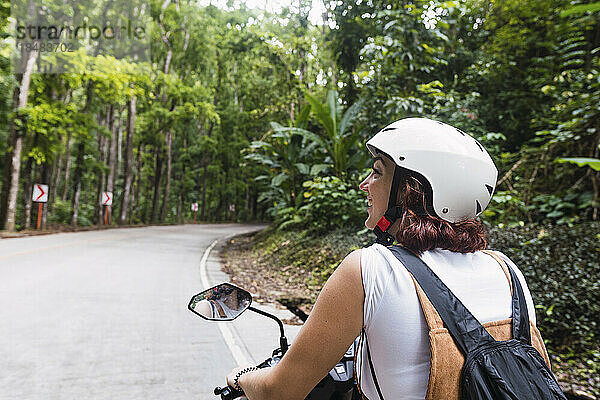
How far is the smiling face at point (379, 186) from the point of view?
170 cm

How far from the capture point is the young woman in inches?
53.9

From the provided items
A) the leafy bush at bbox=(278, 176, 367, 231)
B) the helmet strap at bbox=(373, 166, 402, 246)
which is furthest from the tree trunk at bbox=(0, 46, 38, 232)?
the helmet strap at bbox=(373, 166, 402, 246)

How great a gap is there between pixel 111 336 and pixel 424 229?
5.18 meters

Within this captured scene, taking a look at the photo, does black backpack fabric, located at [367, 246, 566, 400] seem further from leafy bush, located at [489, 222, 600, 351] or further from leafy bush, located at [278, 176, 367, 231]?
leafy bush, located at [278, 176, 367, 231]

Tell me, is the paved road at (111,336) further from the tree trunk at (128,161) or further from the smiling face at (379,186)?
the tree trunk at (128,161)

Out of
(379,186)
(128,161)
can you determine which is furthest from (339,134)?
(128,161)

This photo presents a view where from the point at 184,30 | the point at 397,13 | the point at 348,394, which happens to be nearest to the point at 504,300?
the point at 348,394

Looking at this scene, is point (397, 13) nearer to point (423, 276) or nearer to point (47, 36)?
point (423, 276)

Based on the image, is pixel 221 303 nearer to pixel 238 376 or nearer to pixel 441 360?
pixel 238 376

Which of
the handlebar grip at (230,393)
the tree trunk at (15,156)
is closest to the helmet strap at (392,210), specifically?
the handlebar grip at (230,393)

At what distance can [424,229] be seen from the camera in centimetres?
152

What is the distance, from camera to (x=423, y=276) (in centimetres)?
138

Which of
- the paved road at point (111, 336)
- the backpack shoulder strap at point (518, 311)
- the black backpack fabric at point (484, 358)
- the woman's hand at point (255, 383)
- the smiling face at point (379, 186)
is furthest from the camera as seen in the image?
the paved road at point (111, 336)

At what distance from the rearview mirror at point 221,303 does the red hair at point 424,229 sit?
73 cm
